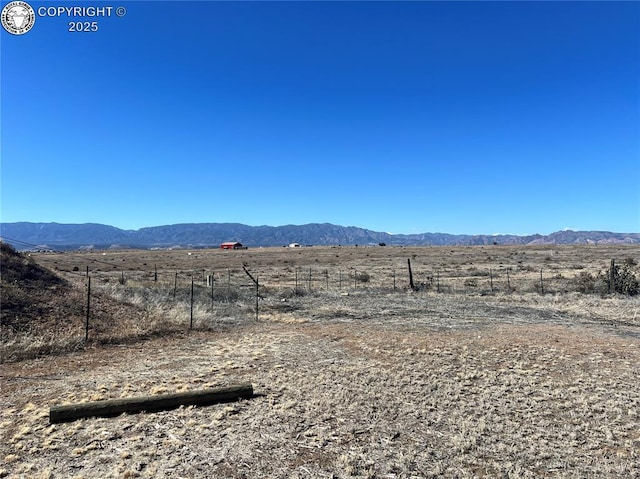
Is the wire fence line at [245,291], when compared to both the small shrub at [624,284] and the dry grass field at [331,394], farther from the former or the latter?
the small shrub at [624,284]

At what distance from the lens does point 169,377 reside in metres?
10.0

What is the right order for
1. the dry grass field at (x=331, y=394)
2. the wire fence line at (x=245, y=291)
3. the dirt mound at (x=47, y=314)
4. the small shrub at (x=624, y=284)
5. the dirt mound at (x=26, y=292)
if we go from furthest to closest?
the small shrub at (x=624, y=284) < the wire fence line at (x=245, y=291) < the dirt mound at (x=26, y=292) < the dirt mound at (x=47, y=314) < the dry grass field at (x=331, y=394)

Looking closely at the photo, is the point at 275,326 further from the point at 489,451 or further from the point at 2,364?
the point at 489,451

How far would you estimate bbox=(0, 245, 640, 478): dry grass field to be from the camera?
6141 millimetres

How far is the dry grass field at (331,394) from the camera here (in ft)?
20.1

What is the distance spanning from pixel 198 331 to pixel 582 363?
1236 centimetres

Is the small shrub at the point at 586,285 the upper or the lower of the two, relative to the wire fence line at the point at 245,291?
upper

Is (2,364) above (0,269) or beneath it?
beneath

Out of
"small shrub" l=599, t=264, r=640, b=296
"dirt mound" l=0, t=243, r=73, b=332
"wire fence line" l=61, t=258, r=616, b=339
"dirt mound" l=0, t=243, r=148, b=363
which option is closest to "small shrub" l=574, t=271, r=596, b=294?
"wire fence line" l=61, t=258, r=616, b=339

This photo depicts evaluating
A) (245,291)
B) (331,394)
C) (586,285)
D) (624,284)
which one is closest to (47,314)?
(331,394)

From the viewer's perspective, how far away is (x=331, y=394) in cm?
884

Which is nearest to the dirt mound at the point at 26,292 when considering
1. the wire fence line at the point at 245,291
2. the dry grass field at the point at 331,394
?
the dry grass field at the point at 331,394

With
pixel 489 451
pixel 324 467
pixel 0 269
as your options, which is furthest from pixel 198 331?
pixel 489 451

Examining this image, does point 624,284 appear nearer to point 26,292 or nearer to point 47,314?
point 47,314
